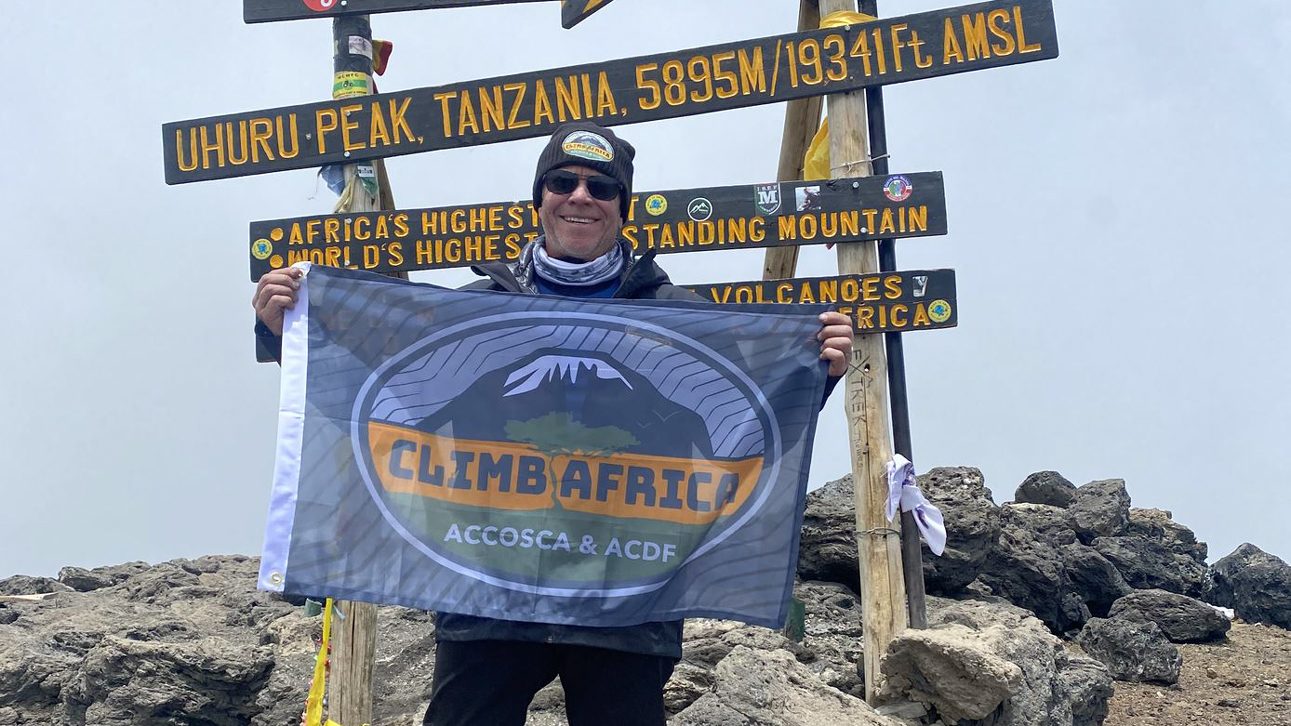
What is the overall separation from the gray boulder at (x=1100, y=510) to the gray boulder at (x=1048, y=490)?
0.11m

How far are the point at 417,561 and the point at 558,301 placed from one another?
37.3 inches

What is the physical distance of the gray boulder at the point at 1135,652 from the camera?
8.53 meters

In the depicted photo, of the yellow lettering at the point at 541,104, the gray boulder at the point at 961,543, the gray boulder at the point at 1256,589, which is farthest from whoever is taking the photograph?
the gray boulder at the point at 1256,589

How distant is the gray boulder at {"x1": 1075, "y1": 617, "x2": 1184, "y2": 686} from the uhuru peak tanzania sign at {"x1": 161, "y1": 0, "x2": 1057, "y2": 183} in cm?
420

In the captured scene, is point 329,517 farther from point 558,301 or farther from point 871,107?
point 871,107

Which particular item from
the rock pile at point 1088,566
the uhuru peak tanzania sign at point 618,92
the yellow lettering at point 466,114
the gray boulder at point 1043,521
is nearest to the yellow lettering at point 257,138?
the uhuru peak tanzania sign at point 618,92

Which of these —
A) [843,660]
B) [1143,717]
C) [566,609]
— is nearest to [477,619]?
[566,609]

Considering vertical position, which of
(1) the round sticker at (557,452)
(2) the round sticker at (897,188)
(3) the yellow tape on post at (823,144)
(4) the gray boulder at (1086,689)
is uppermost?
(3) the yellow tape on post at (823,144)

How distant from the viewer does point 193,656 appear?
6.58 m

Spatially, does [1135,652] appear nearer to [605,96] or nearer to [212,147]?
[605,96]

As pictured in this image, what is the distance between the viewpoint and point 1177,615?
9.77 metres

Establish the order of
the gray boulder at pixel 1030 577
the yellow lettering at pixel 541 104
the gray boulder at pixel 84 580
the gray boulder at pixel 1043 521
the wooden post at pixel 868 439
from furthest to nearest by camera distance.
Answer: the gray boulder at pixel 84 580 < the gray boulder at pixel 1043 521 < the gray boulder at pixel 1030 577 < the yellow lettering at pixel 541 104 < the wooden post at pixel 868 439

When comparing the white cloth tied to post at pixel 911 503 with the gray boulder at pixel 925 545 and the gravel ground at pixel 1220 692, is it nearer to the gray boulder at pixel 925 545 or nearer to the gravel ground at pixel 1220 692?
the gray boulder at pixel 925 545

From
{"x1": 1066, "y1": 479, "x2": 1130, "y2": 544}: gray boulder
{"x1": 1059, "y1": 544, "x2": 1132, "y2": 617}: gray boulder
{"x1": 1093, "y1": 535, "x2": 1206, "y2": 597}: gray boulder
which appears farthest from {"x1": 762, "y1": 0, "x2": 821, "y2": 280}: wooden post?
{"x1": 1066, "y1": 479, "x2": 1130, "y2": 544}: gray boulder
